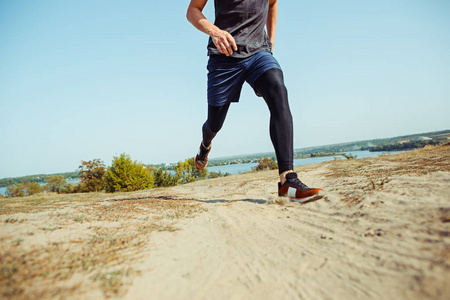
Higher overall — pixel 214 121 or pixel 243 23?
pixel 243 23

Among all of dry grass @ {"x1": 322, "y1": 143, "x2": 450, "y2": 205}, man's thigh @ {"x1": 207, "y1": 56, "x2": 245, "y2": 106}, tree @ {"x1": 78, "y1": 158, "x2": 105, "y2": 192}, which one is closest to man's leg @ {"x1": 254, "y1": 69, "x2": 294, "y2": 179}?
man's thigh @ {"x1": 207, "y1": 56, "x2": 245, "y2": 106}

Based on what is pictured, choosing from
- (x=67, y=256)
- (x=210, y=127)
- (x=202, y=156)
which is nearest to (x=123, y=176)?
(x=202, y=156)

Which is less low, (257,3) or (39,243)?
(257,3)

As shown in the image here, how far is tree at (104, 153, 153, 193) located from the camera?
1269 centimetres

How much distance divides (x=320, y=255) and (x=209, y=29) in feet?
7.92

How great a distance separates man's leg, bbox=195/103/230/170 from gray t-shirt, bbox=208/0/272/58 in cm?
71

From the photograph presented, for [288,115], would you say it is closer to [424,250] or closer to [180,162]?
[424,250]

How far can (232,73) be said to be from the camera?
2.83 metres

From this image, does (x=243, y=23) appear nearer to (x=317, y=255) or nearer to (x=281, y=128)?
(x=281, y=128)

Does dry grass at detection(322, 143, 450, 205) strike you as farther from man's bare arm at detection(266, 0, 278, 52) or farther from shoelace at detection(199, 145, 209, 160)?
man's bare arm at detection(266, 0, 278, 52)

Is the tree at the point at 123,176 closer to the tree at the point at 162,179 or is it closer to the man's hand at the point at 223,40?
the tree at the point at 162,179

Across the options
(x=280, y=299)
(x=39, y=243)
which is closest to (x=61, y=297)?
(x=39, y=243)

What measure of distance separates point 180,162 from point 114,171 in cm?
2218

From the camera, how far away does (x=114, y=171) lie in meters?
12.9
